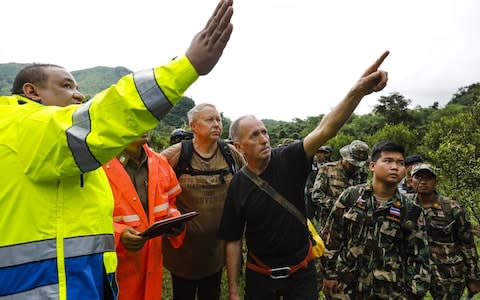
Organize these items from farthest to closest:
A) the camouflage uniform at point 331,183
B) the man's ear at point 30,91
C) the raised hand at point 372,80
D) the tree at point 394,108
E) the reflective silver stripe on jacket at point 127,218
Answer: the tree at point 394,108
the camouflage uniform at point 331,183
the reflective silver stripe on jacket at point 127,218
the raised hand at point 372,80
the man's ear at point 30,91

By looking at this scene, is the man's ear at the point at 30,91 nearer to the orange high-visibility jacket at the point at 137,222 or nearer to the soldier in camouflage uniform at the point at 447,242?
the orange high-visibility jacket at the point at 137,222

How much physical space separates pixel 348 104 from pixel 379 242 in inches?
49.8

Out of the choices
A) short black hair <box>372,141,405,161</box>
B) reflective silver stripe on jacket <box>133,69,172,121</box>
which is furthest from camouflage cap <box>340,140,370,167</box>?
reflective silver stripe on jacket <box>133,69,172,121</box>

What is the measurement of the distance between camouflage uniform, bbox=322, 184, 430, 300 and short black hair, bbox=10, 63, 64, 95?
2.53m

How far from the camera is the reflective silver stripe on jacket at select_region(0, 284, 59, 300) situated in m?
1.68

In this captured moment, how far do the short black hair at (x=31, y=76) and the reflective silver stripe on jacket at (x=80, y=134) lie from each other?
557 millimetres

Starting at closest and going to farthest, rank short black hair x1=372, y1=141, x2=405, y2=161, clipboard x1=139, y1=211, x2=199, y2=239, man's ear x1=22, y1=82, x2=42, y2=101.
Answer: man's ear x1=22, y1=82, x2=42, y2=101
clipboard x1=139, y1=211, x2=199, y2=239
short black hair x1=372, y1=141, x2=405, y2=161

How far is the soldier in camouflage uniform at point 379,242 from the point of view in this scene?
10.6ft

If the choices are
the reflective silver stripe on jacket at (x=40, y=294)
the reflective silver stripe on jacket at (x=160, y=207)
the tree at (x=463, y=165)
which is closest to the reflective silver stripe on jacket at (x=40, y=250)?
the reflective silver stripe on jacket at (x=40, y=294)

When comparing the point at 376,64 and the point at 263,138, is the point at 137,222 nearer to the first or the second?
the point at 263,138

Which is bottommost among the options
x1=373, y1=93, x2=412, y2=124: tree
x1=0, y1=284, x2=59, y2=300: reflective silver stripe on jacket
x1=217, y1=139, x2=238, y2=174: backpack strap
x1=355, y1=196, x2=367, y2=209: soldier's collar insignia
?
x1=0, y1=284, x2=59, y2=300: reflective silver stripe on jacket

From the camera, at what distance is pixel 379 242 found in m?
3.33

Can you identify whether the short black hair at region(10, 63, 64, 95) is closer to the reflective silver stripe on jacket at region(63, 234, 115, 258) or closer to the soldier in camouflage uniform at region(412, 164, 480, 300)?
the reflective silver stripe on jacket at region(63, 234, 115, 258)

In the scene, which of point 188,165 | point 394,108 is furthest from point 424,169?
point 394,108
